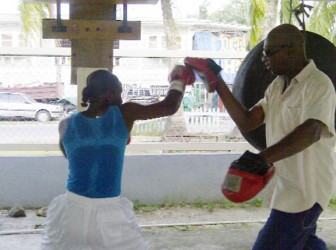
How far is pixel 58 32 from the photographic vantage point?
9.98 feet

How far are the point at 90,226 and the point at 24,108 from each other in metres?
4.29

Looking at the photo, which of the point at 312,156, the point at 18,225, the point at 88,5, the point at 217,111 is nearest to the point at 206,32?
the point at 217,111

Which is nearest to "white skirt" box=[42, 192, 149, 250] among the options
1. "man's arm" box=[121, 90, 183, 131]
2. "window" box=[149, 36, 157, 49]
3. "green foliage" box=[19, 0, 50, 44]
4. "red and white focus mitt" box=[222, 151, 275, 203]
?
"man's arm" box=[121, 90, 183, 131]

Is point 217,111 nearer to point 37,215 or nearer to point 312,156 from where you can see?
point 37,215

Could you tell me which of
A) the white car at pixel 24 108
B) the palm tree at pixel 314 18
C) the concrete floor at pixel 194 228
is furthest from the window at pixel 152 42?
the concrete floor at pixel 194 228

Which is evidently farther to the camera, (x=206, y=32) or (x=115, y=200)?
(x=206, y=32)

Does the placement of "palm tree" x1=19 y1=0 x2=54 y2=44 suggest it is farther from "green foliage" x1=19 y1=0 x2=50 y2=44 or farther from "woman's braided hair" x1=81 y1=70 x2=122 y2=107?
"woman's braided hair" x1=81 y1=70 x2=122 y2=107

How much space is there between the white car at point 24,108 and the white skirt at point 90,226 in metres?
3.98

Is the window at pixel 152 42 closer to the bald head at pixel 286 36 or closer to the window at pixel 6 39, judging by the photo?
the window at pixel 6 39

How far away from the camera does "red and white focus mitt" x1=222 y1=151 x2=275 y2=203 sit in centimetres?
215

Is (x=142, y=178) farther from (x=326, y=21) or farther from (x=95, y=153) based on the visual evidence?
(x=326, y=21)

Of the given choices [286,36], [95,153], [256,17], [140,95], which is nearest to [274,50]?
[286,36]

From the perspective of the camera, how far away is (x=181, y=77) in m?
2.83

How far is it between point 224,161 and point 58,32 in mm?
4103
